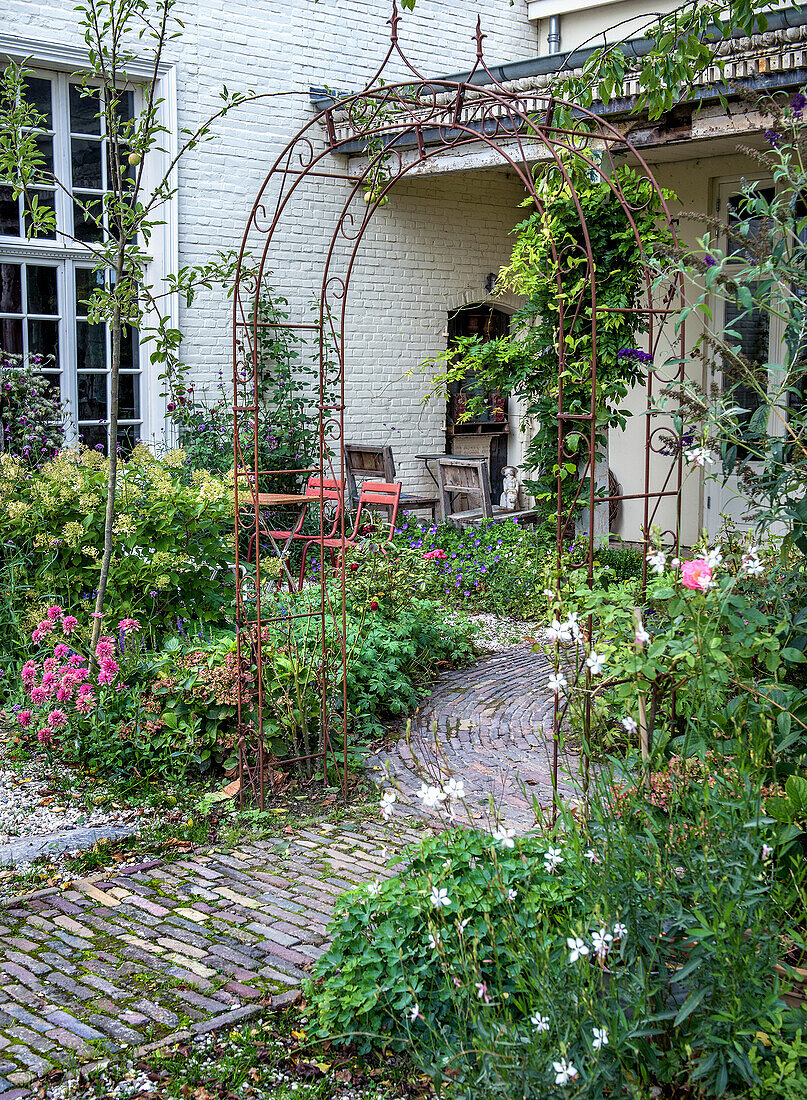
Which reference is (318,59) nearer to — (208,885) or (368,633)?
(368,633)

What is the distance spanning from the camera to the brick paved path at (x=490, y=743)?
13.0ft

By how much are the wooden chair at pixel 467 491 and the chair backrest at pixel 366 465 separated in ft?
1.59

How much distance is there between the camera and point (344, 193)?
934 cm

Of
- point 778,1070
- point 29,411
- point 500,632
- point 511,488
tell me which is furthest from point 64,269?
point 778,1070

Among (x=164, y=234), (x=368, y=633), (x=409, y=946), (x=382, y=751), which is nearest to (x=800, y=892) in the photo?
(x=409, y=946)

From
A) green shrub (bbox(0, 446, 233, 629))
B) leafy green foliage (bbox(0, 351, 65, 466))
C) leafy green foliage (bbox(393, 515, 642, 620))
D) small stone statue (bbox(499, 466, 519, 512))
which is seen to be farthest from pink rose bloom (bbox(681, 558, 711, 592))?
small stone statue (bbox(499, 466, 519, 512))

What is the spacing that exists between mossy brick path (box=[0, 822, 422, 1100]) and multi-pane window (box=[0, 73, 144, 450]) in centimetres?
496

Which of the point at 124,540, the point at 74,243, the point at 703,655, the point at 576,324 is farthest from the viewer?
the point at 74,243

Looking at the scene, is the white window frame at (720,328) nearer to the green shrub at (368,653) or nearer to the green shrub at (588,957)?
the green shrub at (368,653)

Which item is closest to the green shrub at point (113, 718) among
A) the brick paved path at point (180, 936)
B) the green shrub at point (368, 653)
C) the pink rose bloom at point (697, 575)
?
the green shrub at point (368, 653)

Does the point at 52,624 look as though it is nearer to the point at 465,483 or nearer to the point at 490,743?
the point at 490,743

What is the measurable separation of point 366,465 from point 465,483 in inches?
35.9

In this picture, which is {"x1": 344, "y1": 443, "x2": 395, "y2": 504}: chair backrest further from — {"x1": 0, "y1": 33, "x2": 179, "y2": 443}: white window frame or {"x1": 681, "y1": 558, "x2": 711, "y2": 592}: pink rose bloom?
{"x1": 681, "y1": 558, "x2": 711, "y2": 592}: pink rose bloom

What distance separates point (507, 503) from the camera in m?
9.62
